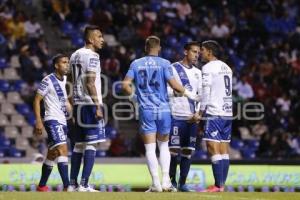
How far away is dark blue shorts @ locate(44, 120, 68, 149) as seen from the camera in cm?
1506

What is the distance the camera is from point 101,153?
24219 millimetres

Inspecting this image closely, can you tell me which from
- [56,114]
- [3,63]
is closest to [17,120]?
[3,63]

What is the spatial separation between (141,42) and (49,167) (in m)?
12.7

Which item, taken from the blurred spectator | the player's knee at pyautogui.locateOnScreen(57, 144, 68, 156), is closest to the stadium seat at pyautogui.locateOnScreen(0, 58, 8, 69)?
the blurred spectator

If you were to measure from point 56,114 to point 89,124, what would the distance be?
678 millimetres

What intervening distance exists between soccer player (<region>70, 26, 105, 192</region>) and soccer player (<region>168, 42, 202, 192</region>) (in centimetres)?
197

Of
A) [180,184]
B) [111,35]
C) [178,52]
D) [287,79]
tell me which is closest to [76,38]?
[111,35]

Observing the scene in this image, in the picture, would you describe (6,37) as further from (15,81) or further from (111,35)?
(111,35)

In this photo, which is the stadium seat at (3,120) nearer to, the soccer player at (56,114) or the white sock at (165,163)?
the soccer player at (56,114)

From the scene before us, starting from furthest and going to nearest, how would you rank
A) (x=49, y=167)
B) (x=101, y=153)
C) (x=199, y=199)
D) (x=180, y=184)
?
1. (x=101, y=153)
2. (x=180, y=184)
3. (x=49, y=167)
4. (x=199, y=199)

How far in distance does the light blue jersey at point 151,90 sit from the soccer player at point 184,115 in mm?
1314

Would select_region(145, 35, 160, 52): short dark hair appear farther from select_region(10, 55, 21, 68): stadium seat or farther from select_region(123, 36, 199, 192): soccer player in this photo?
select_region(10, 55, 21, 68): stadium seat

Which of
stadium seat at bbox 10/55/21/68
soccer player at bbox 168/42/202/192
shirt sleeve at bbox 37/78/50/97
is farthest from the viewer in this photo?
stadium seat at bbox 10/55/21/68

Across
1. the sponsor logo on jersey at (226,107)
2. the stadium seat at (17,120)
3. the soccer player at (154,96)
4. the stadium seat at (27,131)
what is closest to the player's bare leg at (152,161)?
the soccer player at (154,96)
